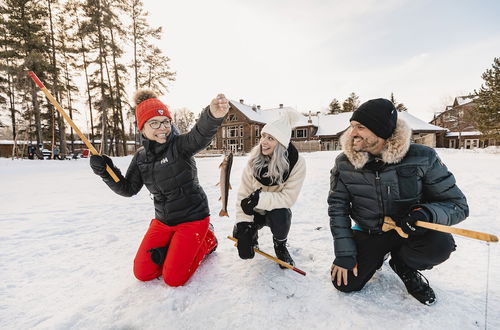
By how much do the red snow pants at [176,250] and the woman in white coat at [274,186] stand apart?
1.28ft

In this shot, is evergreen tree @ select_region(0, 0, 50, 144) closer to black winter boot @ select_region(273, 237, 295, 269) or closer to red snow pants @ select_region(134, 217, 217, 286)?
red snow pants @ select_region(134, 217, 217, 286)

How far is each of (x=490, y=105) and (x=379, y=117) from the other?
26994mm

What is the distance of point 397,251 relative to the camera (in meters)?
2.05

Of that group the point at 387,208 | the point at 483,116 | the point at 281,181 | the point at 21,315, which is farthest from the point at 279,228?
the point at 483,116

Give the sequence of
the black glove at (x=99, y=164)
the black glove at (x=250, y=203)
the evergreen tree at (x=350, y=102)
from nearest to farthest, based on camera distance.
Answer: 1. the black glove at (x=250, y=203)
2. the black glove at (x=99, y=164)
3. the evergreen tree at (x=350, y=102)

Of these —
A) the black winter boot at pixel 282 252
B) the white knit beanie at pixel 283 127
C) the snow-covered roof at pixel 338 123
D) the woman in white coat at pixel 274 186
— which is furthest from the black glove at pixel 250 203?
the snow-covered roof at pixel 338 123

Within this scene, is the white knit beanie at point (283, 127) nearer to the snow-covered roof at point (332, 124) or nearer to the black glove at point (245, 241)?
the black glove at point (245, 241)

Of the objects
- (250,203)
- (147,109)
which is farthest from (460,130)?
(147,109)

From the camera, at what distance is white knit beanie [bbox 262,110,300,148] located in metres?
2.50

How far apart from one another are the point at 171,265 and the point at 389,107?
7.93 ft

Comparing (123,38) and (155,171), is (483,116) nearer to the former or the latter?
(155,171)

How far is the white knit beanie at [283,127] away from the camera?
2502mm

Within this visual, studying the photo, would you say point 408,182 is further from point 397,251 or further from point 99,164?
point 99,164

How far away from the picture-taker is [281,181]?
8.20ft
